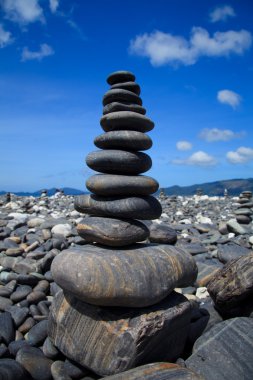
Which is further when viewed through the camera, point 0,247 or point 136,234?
point 0,247

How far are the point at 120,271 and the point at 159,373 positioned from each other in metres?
1.39

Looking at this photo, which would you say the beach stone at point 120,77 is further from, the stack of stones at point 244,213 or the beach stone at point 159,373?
the stack of stones at point 244,213

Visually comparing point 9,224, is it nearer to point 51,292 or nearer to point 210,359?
point 51,292

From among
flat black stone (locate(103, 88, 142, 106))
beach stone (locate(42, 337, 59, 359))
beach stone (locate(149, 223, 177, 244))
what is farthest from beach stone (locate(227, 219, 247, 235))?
beach stone (locate(42, 337, 59, 359))

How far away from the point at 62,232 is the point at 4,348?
6525 millimetres

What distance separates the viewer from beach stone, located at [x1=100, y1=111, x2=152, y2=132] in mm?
5586

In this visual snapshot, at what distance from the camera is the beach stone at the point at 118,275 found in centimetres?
456

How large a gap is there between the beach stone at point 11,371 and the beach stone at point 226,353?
2320mm

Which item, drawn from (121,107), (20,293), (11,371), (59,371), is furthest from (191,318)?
(121,107)

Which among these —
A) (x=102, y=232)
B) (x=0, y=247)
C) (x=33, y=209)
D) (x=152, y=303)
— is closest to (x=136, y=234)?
(x=102, y=232)

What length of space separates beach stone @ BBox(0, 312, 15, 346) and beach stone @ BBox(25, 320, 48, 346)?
11.3 inches

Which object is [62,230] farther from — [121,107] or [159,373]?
[159,373]

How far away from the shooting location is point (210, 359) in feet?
→ 14.8

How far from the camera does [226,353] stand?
4535mm
